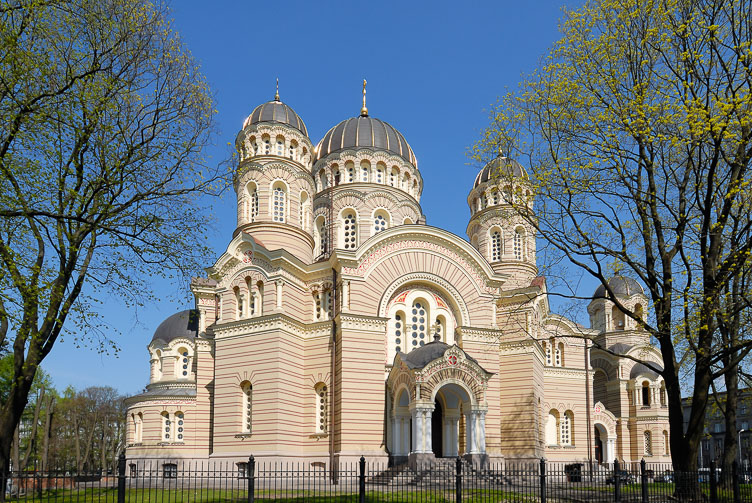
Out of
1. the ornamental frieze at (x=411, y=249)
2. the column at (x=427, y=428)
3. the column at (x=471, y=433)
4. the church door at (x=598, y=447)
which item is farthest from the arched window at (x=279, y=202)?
the church door at (x=598, y=447)

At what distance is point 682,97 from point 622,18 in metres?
2.59

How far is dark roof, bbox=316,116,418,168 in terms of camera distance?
115 ft

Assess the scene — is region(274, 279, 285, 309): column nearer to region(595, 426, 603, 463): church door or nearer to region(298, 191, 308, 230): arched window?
region(298, 191, 308, 230): arched window

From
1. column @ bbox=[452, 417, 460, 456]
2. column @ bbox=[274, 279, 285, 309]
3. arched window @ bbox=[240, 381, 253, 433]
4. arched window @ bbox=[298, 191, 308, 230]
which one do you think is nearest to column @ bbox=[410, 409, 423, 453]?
column @ bbox=[452, 417, 460, 456]

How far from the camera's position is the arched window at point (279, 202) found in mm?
31422

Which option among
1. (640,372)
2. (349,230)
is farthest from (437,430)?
(640,372)

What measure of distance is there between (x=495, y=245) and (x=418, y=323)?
36.4ft

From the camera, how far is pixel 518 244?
37.5 metres

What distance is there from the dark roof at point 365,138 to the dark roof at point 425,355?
1265 cm

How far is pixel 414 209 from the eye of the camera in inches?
1396

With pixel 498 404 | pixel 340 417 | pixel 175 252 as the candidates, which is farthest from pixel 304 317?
pixel 175 252

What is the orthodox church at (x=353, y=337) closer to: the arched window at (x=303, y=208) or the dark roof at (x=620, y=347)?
the arched window at (x=303, y=208)

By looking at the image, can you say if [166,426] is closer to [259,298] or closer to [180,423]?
[180,423]

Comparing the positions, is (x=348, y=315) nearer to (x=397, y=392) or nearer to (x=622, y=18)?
→ (x=397, y=392)
